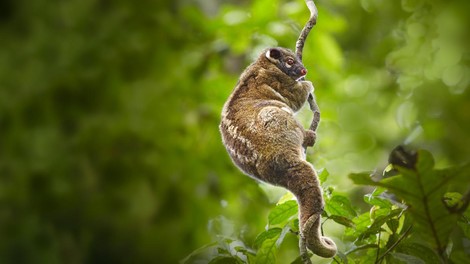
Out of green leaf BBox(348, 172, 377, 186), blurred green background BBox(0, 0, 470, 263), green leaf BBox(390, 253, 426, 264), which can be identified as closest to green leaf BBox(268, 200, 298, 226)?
green leaf BBox(390, 253, 426, 264)

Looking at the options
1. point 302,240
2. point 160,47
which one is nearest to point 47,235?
point 160,47

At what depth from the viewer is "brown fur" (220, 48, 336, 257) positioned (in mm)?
1244

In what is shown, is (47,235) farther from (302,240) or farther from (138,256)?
(302,240)

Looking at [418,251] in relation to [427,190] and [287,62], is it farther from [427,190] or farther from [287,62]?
[287,62]

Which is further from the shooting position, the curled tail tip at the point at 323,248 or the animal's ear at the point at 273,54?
the animal's ear at the point at 273,54

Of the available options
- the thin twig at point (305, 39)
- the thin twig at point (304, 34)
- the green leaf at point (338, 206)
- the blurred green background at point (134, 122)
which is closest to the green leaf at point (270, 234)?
the green leaf at point (338, 206)

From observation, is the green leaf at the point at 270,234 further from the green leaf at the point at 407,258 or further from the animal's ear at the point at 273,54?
the animal's ear at the point at 273,54

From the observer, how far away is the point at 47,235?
398 cm

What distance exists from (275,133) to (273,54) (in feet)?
0.74

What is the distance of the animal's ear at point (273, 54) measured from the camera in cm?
142

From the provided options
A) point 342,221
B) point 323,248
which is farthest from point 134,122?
point 323,248

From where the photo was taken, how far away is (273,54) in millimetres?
1424

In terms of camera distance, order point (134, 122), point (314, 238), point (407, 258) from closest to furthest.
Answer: point (314, 238) → point (407, 258) → point (134, 122)

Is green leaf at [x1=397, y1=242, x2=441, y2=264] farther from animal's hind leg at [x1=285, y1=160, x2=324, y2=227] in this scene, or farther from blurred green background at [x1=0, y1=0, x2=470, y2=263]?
blurred green background at [x1=0, y1=0, x2=470, y2=263]
